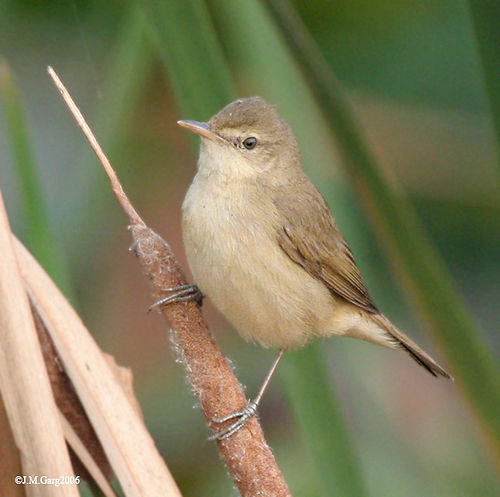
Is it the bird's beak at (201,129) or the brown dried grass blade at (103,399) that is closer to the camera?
the brown dried grass blade at (103,399)

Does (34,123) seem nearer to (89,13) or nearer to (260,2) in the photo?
(89,13)

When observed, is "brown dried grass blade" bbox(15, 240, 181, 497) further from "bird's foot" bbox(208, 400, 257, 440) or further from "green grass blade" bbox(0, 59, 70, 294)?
"green grass blade" bbox(0, 59, 70, 294)

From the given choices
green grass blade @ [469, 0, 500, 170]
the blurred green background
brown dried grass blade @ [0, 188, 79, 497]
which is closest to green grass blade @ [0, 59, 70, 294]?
the blurred green background

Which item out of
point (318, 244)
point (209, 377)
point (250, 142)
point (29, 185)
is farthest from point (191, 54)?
point (318, 244)

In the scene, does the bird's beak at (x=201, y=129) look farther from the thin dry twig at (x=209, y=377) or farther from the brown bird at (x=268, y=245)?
the thin dry twig at (x=209, y=377)

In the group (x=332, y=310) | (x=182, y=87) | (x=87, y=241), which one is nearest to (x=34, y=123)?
(x=87, y=241)

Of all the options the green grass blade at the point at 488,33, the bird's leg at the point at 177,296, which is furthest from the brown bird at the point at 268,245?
the green grass blade at the point at 488,33
